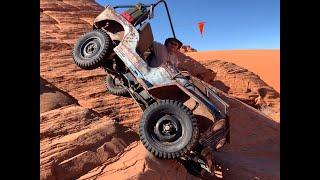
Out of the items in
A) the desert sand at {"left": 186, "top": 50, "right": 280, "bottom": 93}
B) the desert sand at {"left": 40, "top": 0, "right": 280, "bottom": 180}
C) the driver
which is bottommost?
the desert sand at {"left": 40, "top": 0, "right": 280, "bottom": 180}

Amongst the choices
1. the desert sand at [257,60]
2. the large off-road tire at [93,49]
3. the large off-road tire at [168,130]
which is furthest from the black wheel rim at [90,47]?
the desert sand at [257,60]

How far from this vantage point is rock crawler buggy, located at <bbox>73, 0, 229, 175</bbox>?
23.4 ft

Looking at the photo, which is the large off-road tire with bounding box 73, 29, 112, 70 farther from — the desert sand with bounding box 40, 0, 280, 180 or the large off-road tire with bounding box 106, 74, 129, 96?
the large off-road tire with bounding box 106, 74, 129, 96

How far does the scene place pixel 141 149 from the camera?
24.6 feet

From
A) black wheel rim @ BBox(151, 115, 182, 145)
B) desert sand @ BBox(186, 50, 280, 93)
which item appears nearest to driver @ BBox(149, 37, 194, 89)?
black wheel rim @ BBox(151, 115, 182, 145)

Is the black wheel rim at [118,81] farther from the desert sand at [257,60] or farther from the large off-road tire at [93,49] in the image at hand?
the desert sand at [257,60]

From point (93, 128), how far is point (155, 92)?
1.35 metres

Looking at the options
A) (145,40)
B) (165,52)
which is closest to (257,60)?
(165,52)

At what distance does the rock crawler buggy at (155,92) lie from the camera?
7.13m

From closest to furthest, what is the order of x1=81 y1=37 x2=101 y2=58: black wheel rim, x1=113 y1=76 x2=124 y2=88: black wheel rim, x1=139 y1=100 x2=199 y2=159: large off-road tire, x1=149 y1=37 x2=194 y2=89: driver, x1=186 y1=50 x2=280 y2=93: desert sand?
x1=139 y1=100 x2=199 y2=159: large off-road tire → x1=81 y1=37 x2=101 y2=58: black wheel rim → x1=149 y1=37 x2=194 y2=89: driver → x1=113 y1=76 x2=124 y2=88: black wheel rim → x1=186 y1=50 x2=280 y2=93: desert sand

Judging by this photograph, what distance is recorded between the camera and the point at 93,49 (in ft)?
28.2

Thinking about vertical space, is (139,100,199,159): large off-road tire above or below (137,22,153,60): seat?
below

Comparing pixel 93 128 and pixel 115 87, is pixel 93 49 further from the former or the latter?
pixel 93 128
